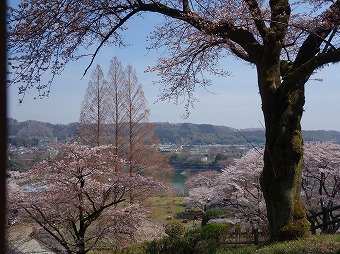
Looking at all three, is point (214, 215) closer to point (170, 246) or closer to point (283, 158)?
point (170, 246)

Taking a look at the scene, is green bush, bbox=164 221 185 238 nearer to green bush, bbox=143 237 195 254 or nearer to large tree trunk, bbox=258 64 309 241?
green bush, bbox=143 237 195 254

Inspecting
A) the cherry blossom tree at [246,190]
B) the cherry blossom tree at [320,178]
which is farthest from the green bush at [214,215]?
the cherry blossom tree at [320,178]

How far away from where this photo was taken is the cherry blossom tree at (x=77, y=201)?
8602mm

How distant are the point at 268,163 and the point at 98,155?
5.07 m

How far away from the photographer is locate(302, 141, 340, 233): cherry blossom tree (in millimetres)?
12867

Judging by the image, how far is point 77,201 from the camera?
28.5 feet

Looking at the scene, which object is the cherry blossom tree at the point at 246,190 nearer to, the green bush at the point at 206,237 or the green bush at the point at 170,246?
the green bush at the point at 206,237

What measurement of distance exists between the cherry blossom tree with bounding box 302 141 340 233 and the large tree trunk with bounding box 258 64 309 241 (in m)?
7.93

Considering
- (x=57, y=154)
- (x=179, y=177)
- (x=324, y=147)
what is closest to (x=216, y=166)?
(x=179, y=177)

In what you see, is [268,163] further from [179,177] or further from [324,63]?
[179,177]

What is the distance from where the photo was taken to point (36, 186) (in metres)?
9.18

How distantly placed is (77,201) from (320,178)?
8.32 meters

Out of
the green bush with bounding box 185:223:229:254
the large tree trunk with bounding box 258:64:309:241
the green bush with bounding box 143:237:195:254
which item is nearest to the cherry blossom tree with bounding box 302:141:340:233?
the green bush with bounding box 185:223:229:254

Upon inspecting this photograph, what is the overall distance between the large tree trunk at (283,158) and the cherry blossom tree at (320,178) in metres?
7.93
